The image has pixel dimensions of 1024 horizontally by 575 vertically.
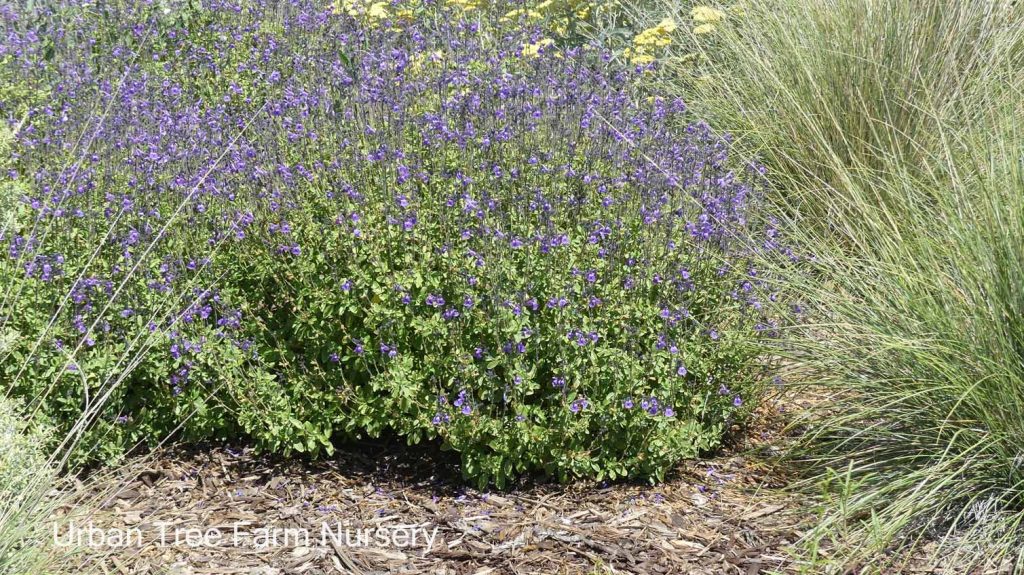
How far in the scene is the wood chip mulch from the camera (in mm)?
2988

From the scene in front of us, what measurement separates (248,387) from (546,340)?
1.03m

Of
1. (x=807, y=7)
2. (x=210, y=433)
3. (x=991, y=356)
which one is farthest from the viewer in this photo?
(x=807, y=7)

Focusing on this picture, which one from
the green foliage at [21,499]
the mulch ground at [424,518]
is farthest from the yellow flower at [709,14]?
the green foliage at [21,499]

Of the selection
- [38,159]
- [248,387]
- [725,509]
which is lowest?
[725,509]

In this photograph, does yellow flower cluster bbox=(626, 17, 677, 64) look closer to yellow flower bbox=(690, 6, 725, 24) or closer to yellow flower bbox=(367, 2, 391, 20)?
yellow flower bbox=(690, 6, 725, 24)

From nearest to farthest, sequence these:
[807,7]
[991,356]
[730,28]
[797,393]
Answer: [991,356] → [797,393] → [807,7] → [730,28]

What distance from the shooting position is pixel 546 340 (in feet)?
10.5

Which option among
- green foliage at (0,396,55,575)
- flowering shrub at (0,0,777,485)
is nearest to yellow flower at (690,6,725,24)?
flowering shrub at (0,0,777,485)

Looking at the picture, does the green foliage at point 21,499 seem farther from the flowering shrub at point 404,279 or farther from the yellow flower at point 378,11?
the yellow flower at point 378,11

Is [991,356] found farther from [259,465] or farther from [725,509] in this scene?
[259,465]

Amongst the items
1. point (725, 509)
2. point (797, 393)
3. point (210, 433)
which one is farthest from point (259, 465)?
point (797, 393)

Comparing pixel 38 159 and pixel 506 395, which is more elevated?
pixel 38 159

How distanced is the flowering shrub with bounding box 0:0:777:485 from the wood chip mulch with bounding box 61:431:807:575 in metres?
0.12

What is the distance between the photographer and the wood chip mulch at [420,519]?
299 centimetres
